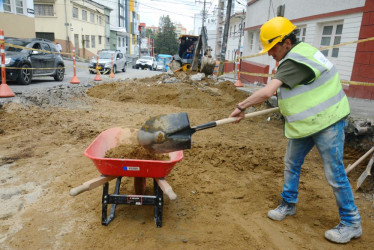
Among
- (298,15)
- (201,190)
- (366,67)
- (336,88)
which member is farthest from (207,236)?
(298,15)

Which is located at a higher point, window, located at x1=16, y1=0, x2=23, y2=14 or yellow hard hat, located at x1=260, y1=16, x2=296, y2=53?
window, located at x1=16, y1=0, x2=23, y2=14

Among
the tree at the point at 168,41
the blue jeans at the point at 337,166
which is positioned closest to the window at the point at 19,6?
the blue jeans at the point at 337,166

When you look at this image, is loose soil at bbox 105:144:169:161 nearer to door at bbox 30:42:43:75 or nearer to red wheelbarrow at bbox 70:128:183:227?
red wheelbarrow at bbox 70:128:183:227

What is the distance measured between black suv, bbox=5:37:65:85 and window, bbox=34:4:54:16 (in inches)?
782

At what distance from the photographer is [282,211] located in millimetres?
2871

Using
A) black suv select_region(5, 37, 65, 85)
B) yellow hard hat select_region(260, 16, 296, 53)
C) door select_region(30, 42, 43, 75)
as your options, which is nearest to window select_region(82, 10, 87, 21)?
black suv select_region(5, 37, 65, 85)

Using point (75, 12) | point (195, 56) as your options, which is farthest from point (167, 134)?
point (75, 12)

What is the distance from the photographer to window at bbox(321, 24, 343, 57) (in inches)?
351

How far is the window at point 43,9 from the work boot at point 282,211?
3158 cm

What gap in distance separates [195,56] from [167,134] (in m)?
10.4

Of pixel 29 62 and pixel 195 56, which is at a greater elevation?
pixel 195 56

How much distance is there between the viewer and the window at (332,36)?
351 inches

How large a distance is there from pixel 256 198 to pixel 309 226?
65 centimetres

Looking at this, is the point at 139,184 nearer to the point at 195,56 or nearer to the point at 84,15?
the point at 195,56
